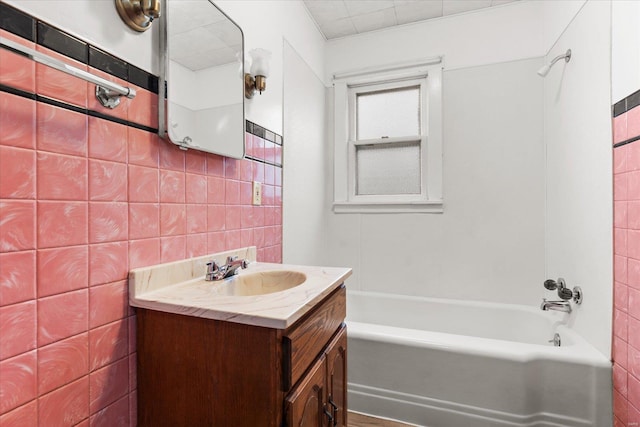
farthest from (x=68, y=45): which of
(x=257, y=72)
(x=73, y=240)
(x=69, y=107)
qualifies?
(x=257, y=72)

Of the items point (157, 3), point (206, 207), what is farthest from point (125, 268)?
point (157, 3)

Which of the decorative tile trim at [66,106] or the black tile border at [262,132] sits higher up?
the black tile border at [262,132]

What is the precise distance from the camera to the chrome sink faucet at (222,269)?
1124 mm

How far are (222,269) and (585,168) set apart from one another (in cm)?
178

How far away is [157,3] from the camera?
34.8 inches

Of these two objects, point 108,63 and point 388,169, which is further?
point 388,169

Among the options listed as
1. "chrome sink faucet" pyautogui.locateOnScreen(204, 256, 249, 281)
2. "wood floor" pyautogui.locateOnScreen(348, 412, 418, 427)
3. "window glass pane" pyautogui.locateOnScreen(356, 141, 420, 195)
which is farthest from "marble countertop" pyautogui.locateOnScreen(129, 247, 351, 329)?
"window glass pane" pyautogui.locateOnScreen(356, 141, 420, 195)

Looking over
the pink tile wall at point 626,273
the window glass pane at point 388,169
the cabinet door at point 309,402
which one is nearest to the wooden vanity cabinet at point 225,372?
the cabinet door at point 309,402

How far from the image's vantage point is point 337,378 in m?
1.17

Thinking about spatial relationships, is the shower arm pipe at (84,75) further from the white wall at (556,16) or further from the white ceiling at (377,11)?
the white wall at (556,16)

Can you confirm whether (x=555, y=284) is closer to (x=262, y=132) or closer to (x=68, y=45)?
(x=262, y=132)

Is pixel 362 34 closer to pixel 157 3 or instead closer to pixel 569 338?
pixel 157 3

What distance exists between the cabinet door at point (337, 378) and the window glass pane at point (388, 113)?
5.85 ft

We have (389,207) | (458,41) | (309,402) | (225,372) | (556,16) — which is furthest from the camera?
(389,207)
